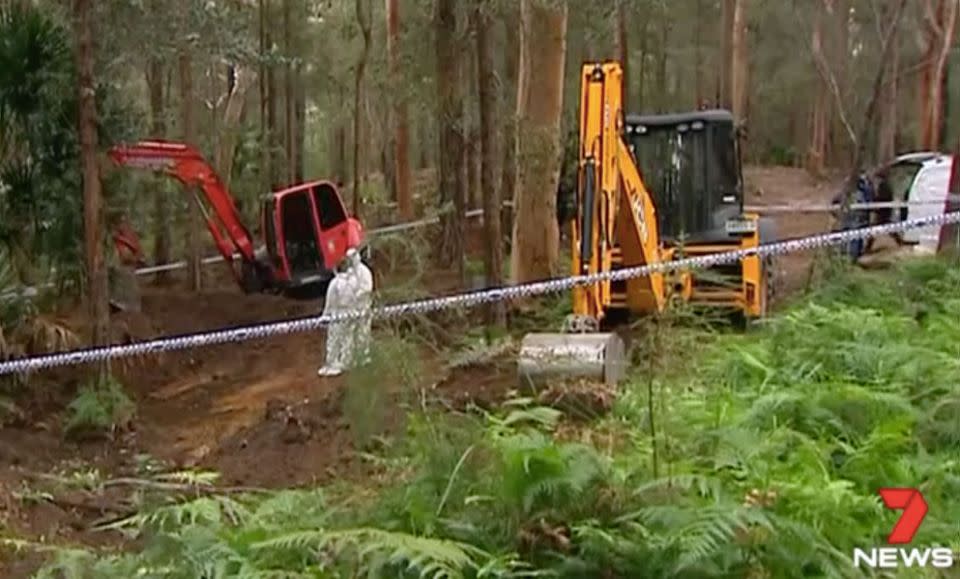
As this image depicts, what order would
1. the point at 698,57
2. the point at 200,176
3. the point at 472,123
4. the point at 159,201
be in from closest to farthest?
the point at 200,176, the point at 472,123, the point at 159,201, the point at 698,57

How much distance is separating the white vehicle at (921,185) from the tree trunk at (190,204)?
9060 mm

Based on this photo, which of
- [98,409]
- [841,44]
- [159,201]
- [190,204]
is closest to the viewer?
[98,409]

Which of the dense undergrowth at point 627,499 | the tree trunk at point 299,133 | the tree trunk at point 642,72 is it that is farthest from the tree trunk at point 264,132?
the dense undergrowth at point 627,499

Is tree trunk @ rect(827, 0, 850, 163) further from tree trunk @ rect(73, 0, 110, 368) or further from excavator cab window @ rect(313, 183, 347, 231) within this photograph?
tree trunk @ rect(73, 0, 110, 368)

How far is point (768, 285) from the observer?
39.8 ft

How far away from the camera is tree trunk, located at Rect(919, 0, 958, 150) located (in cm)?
2200

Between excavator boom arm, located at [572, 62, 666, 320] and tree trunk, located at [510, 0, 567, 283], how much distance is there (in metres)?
4.30

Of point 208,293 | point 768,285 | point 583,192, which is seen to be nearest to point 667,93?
point 208,293

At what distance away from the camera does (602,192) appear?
8445mm

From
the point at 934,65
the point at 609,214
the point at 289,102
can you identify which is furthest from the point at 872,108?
the point at 289,102

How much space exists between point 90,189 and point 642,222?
16.1 feet

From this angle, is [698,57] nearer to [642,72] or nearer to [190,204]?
[642,72]

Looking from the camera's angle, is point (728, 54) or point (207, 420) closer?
point (207, 420)

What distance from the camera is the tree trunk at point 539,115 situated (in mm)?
13945
